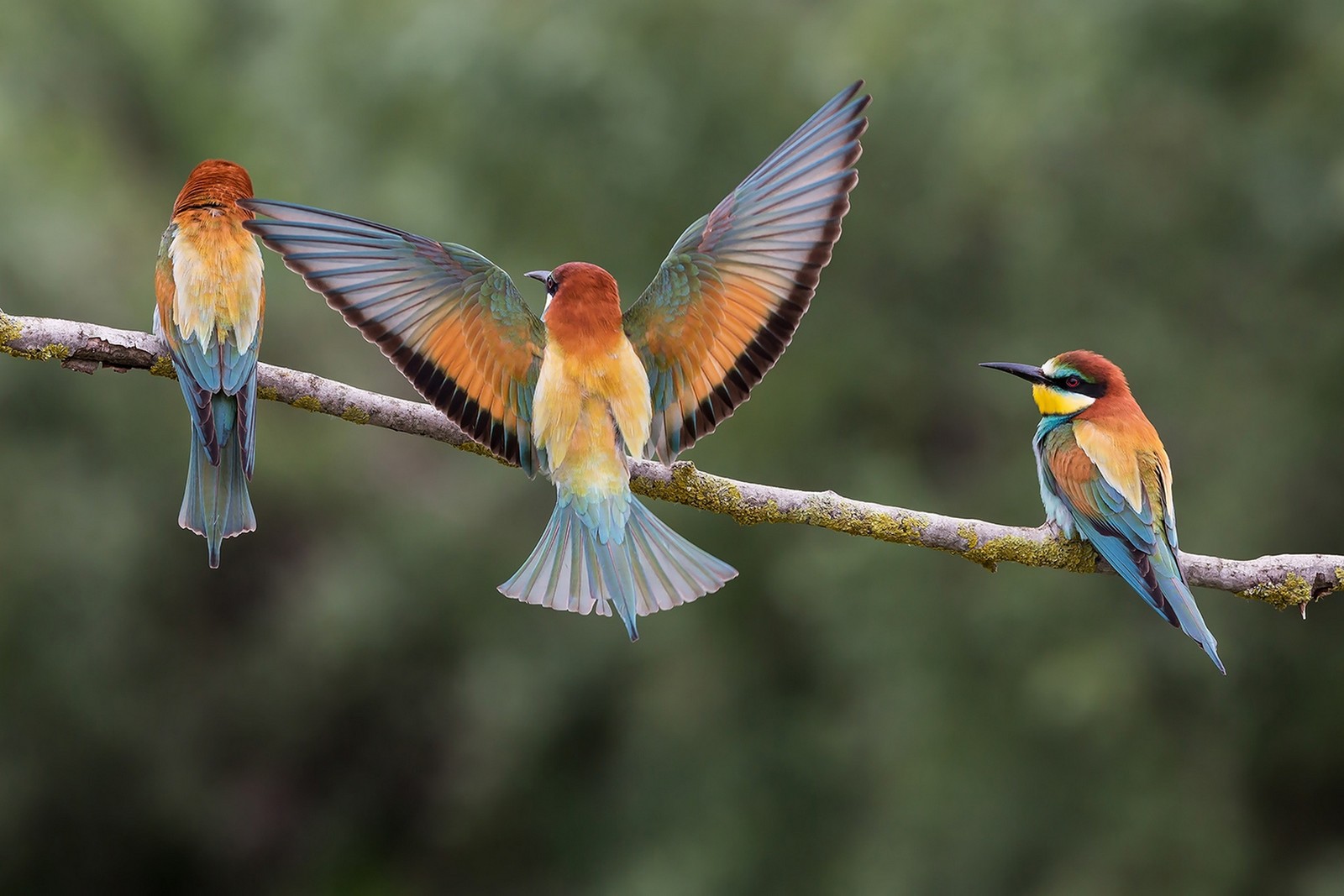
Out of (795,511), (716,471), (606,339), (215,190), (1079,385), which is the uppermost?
(716,471)

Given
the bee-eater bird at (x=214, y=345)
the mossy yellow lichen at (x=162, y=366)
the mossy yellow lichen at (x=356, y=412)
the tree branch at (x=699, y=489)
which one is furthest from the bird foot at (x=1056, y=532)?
the mossy yellow lichen at (x=162, y=366)

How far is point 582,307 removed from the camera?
91.1 inches

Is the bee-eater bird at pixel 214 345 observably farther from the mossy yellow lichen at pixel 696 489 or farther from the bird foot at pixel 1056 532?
the bird foot at pixel 1056 532

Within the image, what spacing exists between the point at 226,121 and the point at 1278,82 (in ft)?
20.1

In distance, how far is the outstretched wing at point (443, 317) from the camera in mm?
2195

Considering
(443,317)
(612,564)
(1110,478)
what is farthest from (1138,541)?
(443,317)

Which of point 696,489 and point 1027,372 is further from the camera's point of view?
point 1027,372

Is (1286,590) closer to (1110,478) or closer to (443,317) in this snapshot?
(1110,478)

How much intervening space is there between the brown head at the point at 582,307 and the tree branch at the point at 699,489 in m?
0.23

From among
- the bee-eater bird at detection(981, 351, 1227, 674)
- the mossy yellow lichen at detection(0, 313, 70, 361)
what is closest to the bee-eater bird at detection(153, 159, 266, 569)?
the mossy yellow lichen at detection(0, 313, 70, 361)

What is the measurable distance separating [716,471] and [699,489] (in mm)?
4441

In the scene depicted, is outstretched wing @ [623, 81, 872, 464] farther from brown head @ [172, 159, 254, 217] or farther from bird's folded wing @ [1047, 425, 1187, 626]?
brown head @ [172, 159, 254, 217]

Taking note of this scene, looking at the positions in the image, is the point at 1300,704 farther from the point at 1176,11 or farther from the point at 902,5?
the point at 902,5

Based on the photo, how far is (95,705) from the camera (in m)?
8.34
